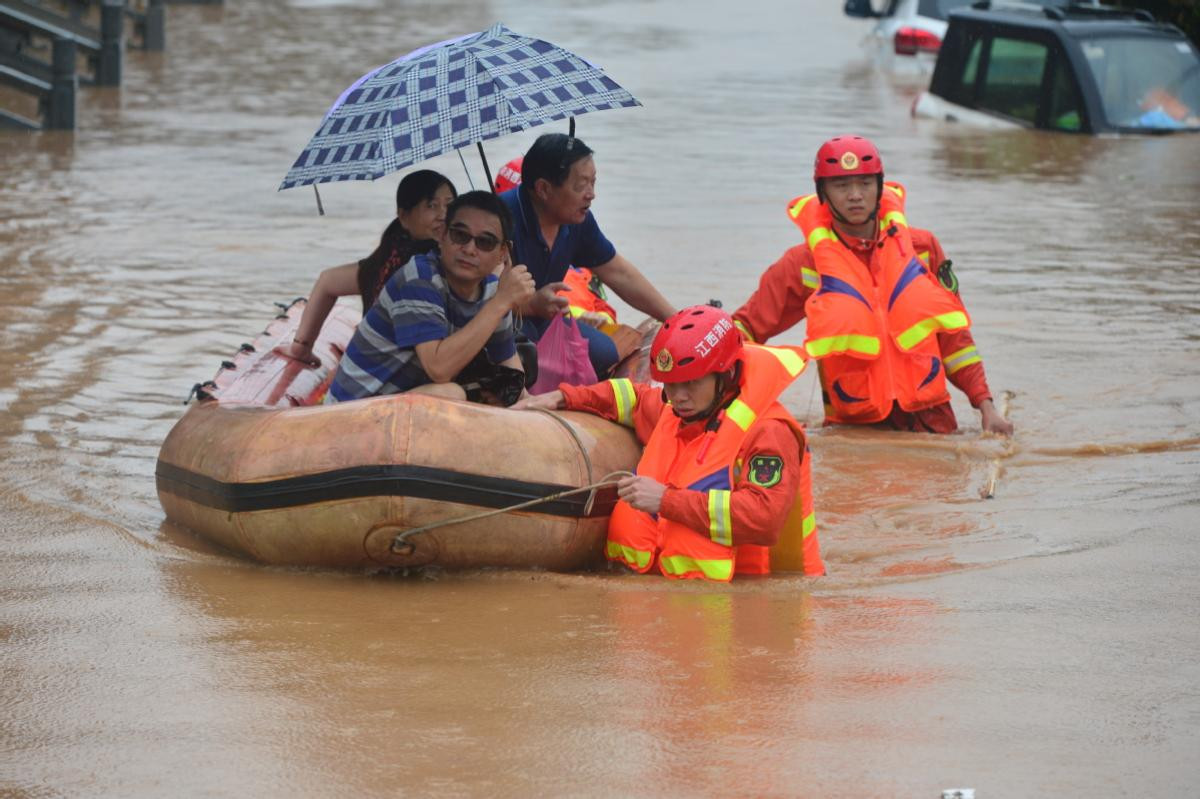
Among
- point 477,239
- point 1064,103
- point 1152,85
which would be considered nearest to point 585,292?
point 477,239

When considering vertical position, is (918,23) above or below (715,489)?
above

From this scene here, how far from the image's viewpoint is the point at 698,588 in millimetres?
5980

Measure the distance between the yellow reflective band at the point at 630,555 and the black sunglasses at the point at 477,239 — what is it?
3.55 feet

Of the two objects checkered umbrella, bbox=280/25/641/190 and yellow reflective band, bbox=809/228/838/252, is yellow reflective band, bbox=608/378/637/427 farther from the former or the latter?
yellow reflective band, bbox=809/228/838/252

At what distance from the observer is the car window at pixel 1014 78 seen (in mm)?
18344

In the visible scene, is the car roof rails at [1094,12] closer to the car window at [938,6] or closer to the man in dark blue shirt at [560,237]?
the car window at [938,6]

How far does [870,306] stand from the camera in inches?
324

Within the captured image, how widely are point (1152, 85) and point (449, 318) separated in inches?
523

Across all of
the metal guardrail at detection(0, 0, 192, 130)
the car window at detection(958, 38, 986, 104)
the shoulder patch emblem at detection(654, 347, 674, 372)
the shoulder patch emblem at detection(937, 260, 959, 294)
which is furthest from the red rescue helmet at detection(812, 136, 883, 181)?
the car window at detection(958, 38, 986, 104)

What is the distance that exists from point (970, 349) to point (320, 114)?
13.2m

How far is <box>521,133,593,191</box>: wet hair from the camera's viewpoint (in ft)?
23.8

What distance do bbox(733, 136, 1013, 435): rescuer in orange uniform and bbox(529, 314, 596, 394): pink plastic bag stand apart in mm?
1100

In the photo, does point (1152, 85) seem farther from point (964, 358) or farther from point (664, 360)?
point (664, 360)

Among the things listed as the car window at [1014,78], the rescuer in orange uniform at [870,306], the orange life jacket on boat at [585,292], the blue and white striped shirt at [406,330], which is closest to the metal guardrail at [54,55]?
the car window at [1014,78]
